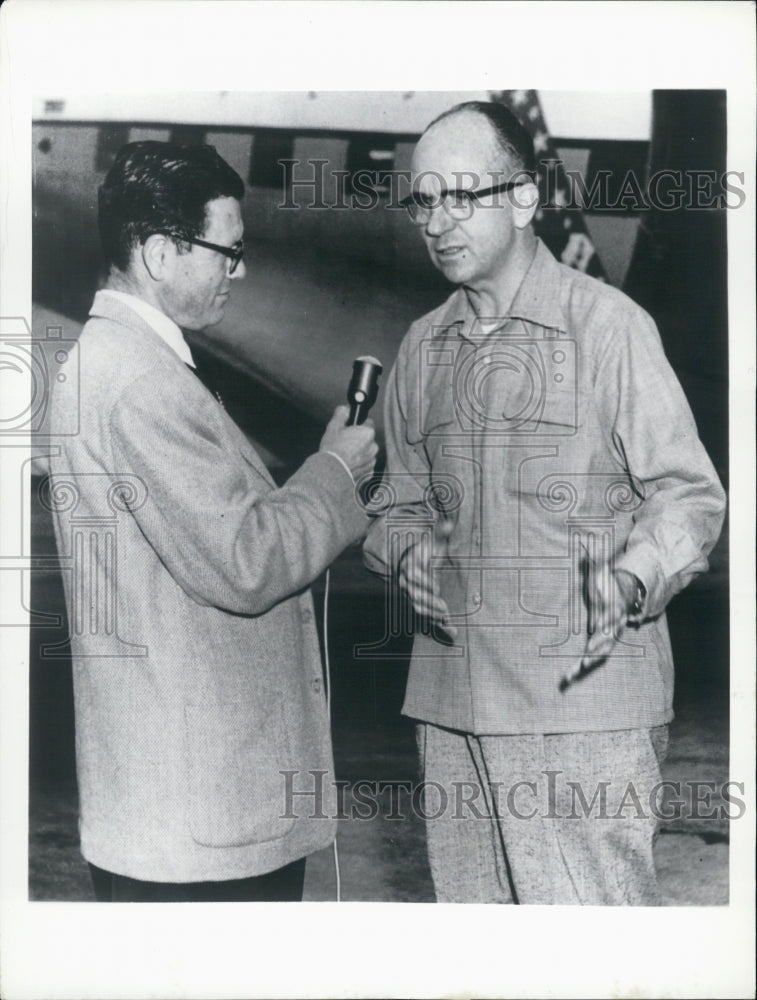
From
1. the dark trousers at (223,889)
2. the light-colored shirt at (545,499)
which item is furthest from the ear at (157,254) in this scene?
the dark trousers at (223,889)

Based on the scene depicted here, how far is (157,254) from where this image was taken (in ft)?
10.1

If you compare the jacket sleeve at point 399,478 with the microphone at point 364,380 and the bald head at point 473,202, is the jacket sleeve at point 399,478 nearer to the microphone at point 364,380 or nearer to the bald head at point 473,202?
the microphone at point 364,380

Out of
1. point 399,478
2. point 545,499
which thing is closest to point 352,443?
point 399,478

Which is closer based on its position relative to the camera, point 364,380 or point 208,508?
point 208,508

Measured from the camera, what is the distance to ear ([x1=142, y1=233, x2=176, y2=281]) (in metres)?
3.06

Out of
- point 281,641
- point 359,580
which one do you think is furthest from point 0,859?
point 359,580

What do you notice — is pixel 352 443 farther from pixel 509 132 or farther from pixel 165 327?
pixel 509 132

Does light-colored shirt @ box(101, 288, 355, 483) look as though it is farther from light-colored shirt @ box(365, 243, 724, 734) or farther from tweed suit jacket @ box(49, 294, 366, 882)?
light-colored shirt @ box(365, 243, 724, 734)

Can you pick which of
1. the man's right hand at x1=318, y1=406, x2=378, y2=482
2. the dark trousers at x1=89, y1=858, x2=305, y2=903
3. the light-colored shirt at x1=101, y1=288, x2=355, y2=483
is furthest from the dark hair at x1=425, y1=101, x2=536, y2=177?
A: the dark trousers at x1=89, y1=858, x2=305, y2=903

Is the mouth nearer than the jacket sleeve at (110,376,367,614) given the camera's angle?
No

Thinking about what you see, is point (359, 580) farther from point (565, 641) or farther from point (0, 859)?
point (0, 859)

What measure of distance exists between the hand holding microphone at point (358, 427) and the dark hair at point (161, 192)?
56cm

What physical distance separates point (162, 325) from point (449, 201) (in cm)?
80

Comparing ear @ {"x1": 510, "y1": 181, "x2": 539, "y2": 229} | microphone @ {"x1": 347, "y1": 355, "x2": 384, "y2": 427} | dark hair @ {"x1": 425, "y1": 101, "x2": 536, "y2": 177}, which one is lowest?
microphone @ {"x1": 347, "y1": 355, "x2": 384, "y2": 427}
